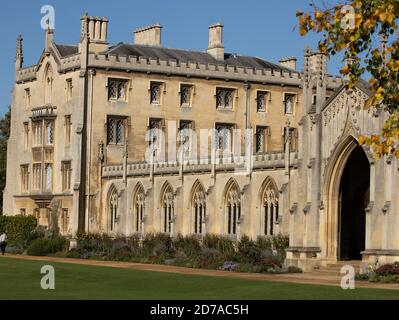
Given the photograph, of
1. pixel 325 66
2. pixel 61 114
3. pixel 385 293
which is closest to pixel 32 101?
pixel 61 114

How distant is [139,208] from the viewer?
57.1 metres

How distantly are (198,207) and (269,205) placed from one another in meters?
5.66

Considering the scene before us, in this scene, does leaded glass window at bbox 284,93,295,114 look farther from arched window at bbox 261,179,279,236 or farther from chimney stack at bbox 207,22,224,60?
arched window at bbox 261,179,279,236

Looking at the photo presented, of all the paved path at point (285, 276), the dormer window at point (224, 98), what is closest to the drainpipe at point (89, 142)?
the dormer window at point (224, 98)

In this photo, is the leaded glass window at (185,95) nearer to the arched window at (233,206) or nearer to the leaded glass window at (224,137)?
Result: the leaded glass window at (224,137)

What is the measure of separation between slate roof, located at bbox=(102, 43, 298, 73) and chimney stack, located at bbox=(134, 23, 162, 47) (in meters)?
1.22

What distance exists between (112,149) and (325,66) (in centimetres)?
2133

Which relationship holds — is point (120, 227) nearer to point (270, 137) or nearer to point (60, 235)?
point (60, 235)

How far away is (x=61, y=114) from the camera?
209ft

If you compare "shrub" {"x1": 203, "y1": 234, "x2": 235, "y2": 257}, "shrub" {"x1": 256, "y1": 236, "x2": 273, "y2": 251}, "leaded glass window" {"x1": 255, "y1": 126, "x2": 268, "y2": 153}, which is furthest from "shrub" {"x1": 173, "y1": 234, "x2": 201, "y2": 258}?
"leaded glass window" {"x1": 255, "y1": 126, "x2": 268, "y2": 153}

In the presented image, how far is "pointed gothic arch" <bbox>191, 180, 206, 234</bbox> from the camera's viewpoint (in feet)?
171

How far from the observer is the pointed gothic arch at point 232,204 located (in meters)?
49.9

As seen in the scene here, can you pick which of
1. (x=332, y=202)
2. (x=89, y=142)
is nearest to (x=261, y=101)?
(x=89, y=142)

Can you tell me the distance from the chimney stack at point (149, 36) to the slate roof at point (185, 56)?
3.99 feet
